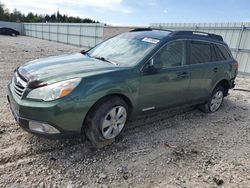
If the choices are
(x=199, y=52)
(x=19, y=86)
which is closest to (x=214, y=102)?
(x=199, y=52)

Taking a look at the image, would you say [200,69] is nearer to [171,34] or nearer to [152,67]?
[171,34]

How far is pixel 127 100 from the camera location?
3285 mm

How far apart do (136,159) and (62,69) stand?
1.63 m

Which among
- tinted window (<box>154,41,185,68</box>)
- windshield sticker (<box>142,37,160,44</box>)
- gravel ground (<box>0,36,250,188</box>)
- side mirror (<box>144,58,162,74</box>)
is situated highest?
windshield sticker (<box>142,37,160,44</box>)

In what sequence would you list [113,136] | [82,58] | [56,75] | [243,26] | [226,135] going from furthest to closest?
[243,26], [226,135], [82,58], [113,136], [56,75]

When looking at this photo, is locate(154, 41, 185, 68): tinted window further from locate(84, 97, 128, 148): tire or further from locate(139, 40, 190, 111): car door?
locate(84, 97, 128, 148): tire

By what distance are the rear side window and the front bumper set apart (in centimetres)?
347

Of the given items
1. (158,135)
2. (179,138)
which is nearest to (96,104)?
(158,135)

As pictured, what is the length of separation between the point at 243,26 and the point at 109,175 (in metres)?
11.2

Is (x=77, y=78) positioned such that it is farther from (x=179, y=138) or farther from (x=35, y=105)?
(x=179, y=138)

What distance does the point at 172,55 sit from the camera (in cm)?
381

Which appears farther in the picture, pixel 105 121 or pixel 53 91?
pixel 105 121

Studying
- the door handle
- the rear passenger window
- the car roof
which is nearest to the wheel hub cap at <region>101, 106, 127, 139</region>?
the door handle

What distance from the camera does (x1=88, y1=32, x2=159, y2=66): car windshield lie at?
3.49 m
